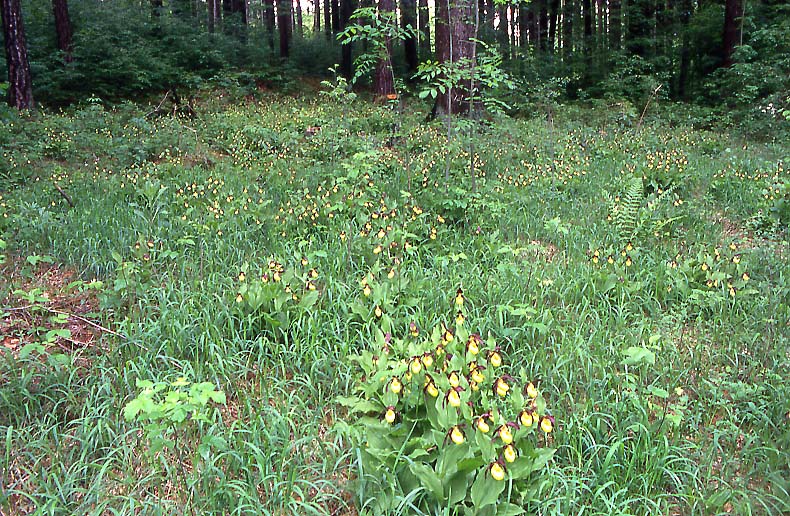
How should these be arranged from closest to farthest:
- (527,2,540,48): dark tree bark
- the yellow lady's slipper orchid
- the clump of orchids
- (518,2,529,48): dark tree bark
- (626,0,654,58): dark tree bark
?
the yellow lady's slipper orchid, the clump of orchids, (626,0,654,58): dark tree bark, (527,2,540,48): dark tree bark, (518,2,529,48): dark tree bark

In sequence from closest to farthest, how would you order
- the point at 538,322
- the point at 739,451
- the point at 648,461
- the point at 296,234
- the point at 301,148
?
the point at 648,461
the point at 739,451
the point at 538,322
the point at 296,234
the point at 301,148

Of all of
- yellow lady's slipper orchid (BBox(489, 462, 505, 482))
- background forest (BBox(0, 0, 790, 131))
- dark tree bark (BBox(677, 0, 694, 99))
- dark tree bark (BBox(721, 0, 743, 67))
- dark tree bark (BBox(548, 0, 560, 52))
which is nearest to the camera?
yellow lady's slipper orchid (BBox(489, 462, 505, 482))

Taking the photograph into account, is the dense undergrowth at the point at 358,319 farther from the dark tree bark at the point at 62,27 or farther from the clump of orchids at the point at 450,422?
the dark tree bark at the point at 62,27

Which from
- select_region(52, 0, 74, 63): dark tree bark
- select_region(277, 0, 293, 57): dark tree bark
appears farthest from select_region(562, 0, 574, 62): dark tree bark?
select_region(52, 0, 74, 63): dark tree bark

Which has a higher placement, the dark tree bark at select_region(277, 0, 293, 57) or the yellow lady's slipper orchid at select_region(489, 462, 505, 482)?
the dark tree bark at select_region(277, 0, 293, 57)

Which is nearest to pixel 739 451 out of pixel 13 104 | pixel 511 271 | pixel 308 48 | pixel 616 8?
pixel 511 271

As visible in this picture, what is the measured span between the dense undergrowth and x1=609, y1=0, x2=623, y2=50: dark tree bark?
1094 cm

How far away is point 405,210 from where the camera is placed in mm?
Answer: 5809

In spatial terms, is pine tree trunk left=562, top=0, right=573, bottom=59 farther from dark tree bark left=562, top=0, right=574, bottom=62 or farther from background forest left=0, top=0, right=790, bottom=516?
background forest left=0, top=0, right=790, bottom=516

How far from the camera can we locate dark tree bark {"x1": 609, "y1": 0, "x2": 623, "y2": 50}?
16984 millimetres

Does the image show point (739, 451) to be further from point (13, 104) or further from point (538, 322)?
point (13, 104)

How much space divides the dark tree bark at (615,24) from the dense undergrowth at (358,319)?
35.9 feet

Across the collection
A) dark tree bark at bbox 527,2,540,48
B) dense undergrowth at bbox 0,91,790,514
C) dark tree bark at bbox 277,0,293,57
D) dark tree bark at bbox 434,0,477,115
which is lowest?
dense undergrowth at bbox 0,91,790,514

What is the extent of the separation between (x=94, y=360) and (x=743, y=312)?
4.48 meters
